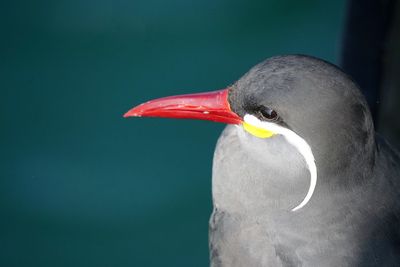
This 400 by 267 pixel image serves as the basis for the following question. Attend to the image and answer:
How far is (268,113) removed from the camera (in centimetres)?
284

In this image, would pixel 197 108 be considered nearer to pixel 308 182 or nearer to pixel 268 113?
pixel 268 113

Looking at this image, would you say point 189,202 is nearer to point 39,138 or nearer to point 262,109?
point 39,138

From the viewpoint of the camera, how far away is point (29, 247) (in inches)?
187

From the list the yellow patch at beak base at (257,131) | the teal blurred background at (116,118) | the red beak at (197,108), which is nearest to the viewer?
the yellow patch at beak base at (257,131)

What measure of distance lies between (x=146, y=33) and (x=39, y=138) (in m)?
0.99

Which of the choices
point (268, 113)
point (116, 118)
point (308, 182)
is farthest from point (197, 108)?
point (116, 118)

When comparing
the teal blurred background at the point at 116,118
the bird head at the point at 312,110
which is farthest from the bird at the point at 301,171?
the teal blurred background at the point at 116,118

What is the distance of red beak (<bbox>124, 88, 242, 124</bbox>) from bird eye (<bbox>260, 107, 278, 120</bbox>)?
0.20 metres

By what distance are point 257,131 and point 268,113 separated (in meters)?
0.17

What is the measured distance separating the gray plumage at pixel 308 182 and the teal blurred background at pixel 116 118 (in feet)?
5.21

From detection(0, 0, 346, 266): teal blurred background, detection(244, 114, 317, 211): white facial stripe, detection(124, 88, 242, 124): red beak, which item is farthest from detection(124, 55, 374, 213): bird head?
detection(0, 0, 346, 266): teal blurred background

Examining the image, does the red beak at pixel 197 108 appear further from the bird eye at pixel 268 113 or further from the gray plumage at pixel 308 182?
the bird eye at pixel 268 113

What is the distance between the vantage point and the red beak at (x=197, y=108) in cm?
309

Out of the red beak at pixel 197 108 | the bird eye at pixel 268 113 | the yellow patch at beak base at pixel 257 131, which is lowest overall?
the yellow patch at beak base at pixel 257 131
